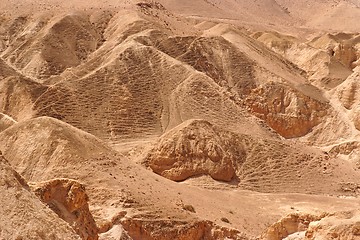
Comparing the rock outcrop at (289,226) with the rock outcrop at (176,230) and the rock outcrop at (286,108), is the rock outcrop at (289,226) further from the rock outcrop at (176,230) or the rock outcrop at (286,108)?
the rock outcrop at (286,108)

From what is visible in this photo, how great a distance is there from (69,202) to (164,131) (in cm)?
1927

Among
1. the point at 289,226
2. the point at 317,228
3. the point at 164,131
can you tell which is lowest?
the point at 164,131

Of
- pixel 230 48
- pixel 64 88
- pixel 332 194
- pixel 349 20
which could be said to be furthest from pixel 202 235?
pixel 349 20

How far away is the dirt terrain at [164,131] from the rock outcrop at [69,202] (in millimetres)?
44

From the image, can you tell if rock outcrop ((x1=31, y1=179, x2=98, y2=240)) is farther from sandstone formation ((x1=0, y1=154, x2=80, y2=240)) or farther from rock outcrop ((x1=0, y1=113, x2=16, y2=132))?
rock outcrop ((x1=0, y1=113, x2=16, y2=132))

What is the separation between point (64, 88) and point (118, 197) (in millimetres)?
15867

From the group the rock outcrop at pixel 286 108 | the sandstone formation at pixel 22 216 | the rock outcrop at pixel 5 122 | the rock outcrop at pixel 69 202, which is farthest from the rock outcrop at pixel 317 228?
the rock outcrop at pixel 286 108

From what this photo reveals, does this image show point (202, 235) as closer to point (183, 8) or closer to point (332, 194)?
point (332, 194)

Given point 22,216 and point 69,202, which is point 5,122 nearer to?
point 69,202

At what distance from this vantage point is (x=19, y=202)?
Result: 10.7 m

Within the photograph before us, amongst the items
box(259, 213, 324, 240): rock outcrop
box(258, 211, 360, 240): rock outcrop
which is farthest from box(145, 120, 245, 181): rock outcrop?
box(259, 213, 324, 240): rock outcrop

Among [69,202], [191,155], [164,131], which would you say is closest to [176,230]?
[69,202]

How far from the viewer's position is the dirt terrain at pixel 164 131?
18297 mm

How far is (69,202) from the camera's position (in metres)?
Answer: 15.7
